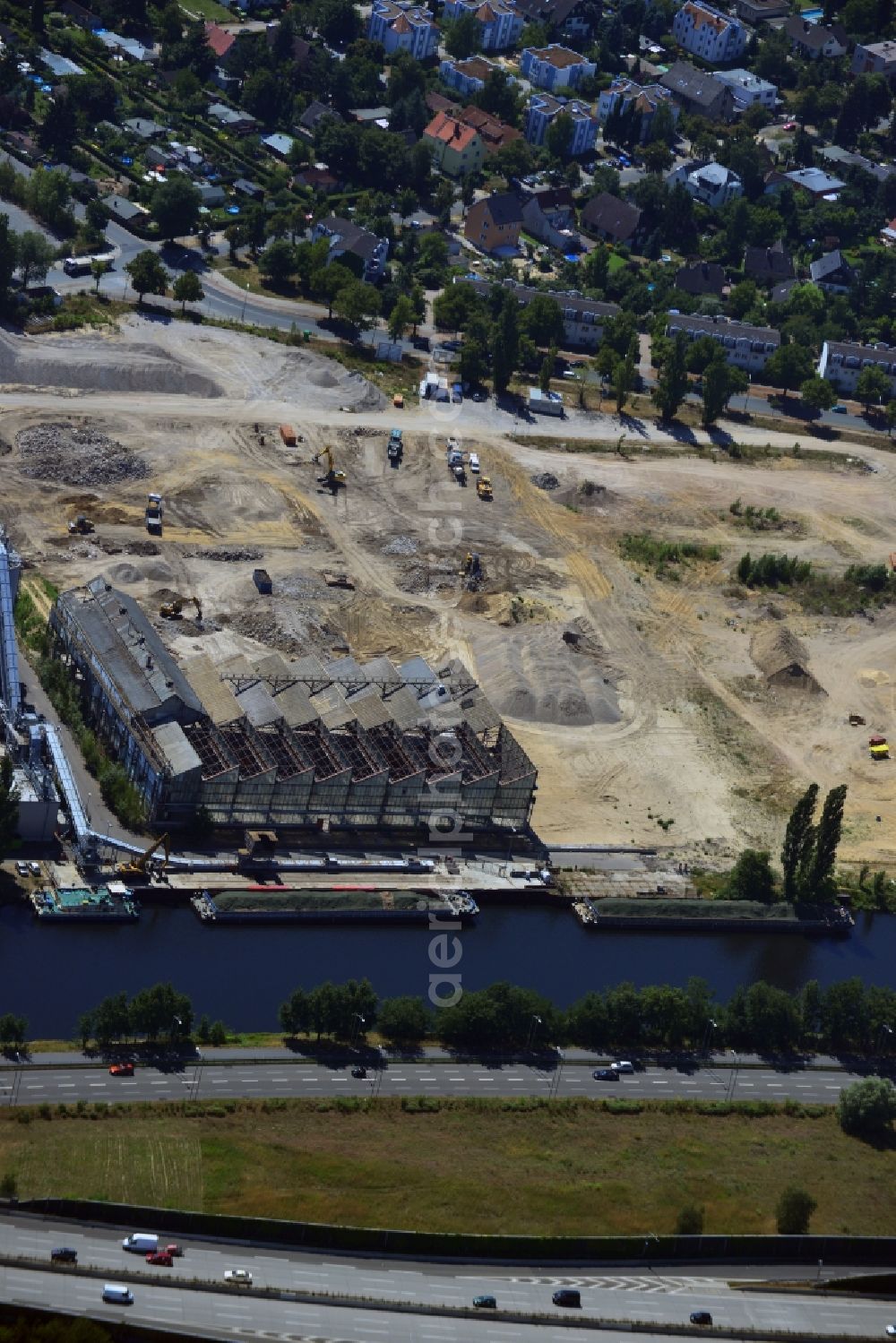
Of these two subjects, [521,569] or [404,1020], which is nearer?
[404,1020]

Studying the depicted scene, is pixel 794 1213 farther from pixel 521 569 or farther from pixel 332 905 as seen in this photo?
pixel 521 569

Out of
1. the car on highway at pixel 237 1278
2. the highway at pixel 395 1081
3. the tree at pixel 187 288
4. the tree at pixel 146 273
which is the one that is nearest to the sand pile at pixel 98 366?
the tree at pixel 146 273

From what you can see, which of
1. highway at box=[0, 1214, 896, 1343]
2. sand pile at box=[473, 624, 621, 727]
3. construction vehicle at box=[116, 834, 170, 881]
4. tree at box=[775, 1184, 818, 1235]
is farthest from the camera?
sand pile at box=[473, 624, 621, 727]

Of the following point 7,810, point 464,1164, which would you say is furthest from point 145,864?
point 464,1164

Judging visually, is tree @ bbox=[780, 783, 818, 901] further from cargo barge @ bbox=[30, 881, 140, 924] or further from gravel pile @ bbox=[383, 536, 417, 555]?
cargo barge @ bbox=[30, 881, 140, 924]

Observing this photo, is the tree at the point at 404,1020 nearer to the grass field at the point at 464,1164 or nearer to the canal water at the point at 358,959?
the grass field at the point at 464,1164

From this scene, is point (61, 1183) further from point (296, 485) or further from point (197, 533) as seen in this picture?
point (296, 485)

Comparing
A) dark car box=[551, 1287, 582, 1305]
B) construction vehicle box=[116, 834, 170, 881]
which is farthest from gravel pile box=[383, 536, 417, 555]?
dark car box=[551, 1287, 582, 1305]

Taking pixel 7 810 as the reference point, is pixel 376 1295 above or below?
below
